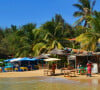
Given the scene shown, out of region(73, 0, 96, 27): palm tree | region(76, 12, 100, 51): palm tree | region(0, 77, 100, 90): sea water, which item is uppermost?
region(73, 0, 96, 27): palm tree

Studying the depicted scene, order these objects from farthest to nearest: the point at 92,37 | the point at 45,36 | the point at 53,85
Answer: the point at 45,36 < the point at 92,37 < the point at 53,85

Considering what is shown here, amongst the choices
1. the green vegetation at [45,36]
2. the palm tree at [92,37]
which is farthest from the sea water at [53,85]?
the green vegetation at [45,36]

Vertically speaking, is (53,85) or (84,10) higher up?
(84,10)

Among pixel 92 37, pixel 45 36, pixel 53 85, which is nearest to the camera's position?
pixel 53 85

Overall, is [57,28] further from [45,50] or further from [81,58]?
[81,58]

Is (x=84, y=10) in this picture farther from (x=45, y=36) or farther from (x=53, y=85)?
(x=53, y=85)

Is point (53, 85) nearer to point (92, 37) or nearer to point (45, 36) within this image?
point (92, 37)

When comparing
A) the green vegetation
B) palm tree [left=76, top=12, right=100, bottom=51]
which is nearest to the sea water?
palm tree [left=76, top=12, right=100, bottom=51]

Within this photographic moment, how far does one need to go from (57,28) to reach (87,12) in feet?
23.0

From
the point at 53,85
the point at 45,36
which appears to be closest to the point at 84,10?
the point at 45,36

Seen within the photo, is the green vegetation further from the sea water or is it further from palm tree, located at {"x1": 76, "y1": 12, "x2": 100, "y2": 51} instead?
the sea water

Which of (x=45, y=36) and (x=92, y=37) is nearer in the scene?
(x=92, y=37)

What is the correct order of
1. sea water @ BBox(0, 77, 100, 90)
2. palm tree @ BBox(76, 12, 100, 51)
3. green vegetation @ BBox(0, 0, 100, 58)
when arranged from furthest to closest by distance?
green vegetation @ BBox(0, 0, 100, 58) < palm tree @ BBox(76, 12, 100, 51) < sea water @ BBox(0, 77, 100, 90)

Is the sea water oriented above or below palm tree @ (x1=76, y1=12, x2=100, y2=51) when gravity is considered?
below
